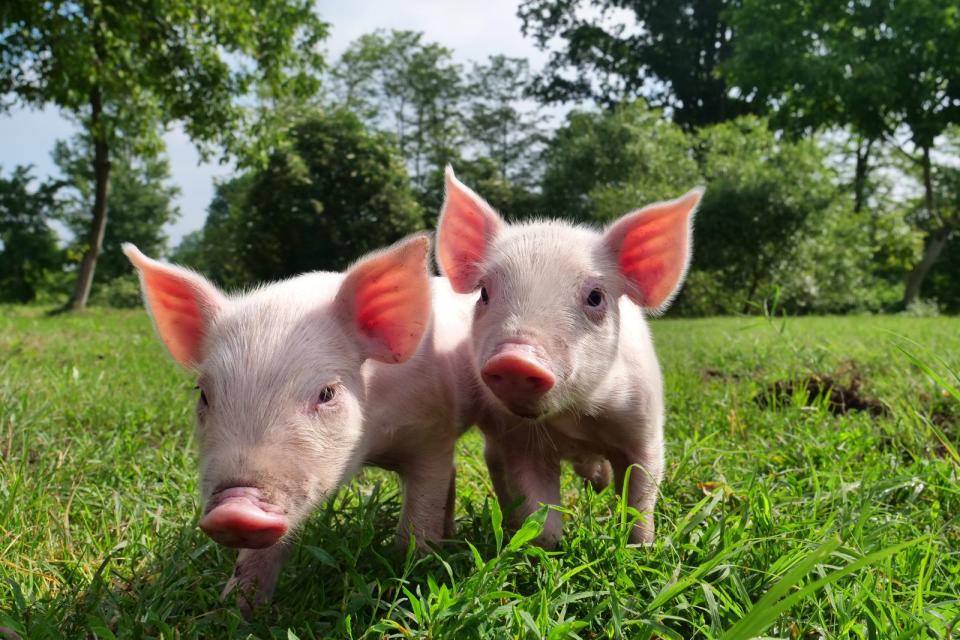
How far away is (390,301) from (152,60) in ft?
42.8

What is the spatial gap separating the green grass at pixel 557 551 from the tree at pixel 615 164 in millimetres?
22094

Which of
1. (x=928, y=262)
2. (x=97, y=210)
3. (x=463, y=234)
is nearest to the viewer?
(x=463, y=234)

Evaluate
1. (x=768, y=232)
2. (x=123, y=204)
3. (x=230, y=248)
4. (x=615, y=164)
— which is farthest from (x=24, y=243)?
(x=768, y=232)

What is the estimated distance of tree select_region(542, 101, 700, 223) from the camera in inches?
1016

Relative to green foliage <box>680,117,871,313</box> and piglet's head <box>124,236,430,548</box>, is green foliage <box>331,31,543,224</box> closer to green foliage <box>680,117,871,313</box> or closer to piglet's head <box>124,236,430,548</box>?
green foliage <box>680,117,871,313</box>

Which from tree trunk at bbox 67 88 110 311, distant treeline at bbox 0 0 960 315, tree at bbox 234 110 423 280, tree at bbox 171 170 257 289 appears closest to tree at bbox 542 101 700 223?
distant treeline at bbox 0 0 960 315

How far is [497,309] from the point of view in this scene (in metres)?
2.50

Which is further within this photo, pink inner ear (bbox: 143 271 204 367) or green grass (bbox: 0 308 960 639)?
pink inner ear (bbox: 143 271 204 367)

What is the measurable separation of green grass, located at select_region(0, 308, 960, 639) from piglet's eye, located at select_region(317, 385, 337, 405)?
1.52ft

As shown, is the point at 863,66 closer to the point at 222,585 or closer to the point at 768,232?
the point at 768,232

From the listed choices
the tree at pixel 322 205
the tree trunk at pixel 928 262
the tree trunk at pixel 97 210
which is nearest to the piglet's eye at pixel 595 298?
the tree trunk at pixel 97 210

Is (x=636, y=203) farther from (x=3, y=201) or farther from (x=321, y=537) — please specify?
(x=3, y=201)

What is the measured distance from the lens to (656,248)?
9.38 feet

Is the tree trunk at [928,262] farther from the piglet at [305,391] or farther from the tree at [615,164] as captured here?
the piglet at [305,391]
